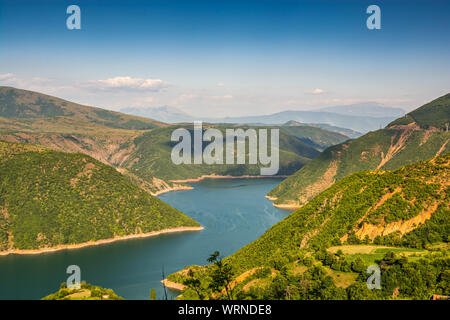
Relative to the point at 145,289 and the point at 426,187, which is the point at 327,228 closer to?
the point at 426,187

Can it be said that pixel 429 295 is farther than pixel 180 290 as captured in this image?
No

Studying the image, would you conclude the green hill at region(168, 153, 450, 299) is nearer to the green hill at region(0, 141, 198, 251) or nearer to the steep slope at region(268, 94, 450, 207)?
the green hill at region(0, 141, 198, 251)

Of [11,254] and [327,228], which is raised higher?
[327,228]

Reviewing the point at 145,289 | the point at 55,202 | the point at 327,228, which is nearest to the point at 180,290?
A: the point at 145,289

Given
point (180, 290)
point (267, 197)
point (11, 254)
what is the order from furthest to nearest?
point (267, 197), point (11, 254), point (180, 290)

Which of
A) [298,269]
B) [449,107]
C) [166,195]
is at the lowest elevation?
[166,195]

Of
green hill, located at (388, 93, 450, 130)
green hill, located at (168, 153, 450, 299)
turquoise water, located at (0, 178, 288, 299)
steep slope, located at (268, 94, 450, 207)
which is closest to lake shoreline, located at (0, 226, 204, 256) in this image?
turquoise water, located at (0, 178, 288, 299)
